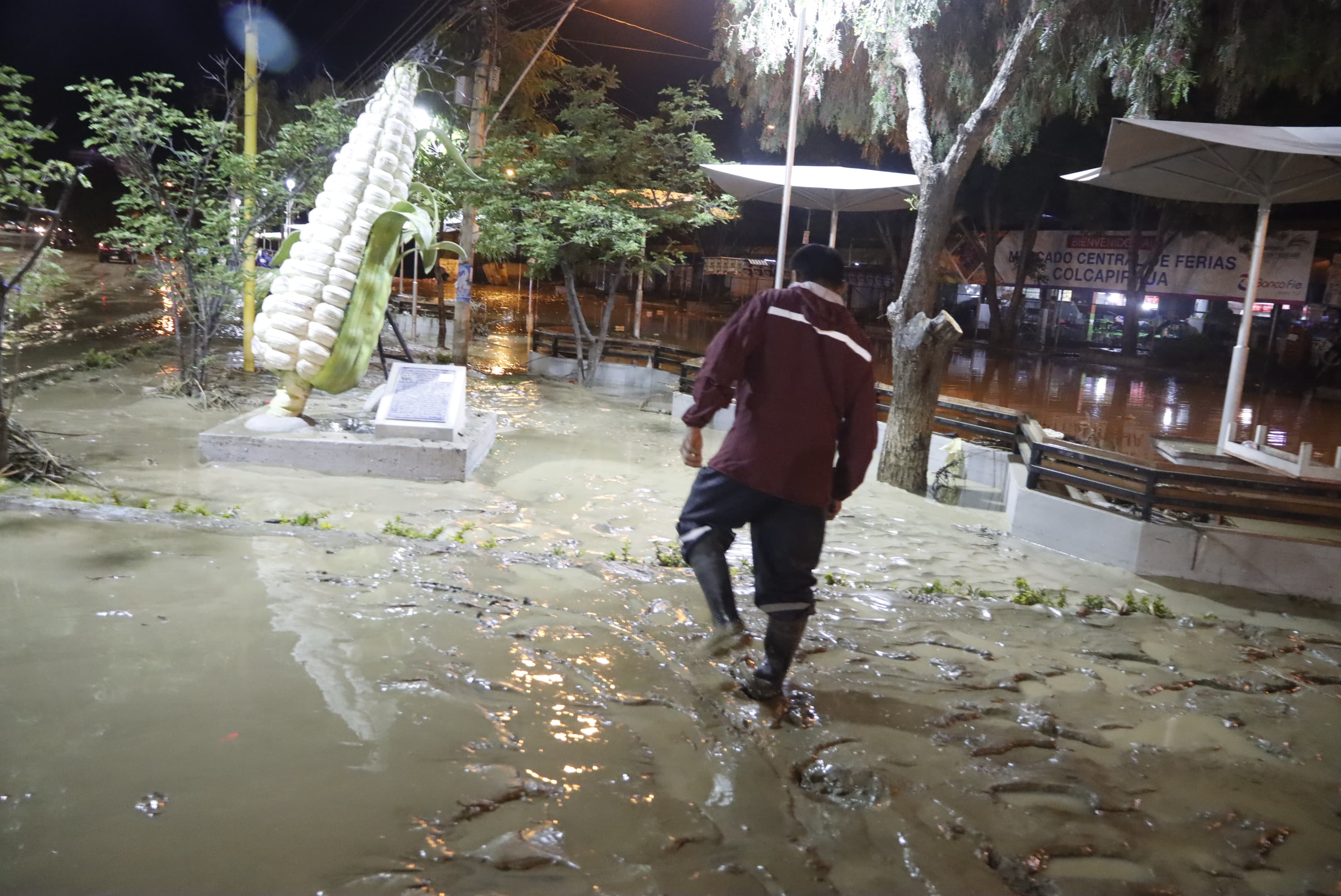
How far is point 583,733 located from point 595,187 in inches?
537

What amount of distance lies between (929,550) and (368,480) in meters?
5.06

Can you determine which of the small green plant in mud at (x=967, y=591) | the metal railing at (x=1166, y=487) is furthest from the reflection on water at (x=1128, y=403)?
the small green plant in mud at (x=967, y=591)

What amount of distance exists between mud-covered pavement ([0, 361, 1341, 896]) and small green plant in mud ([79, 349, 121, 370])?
8.92 meters

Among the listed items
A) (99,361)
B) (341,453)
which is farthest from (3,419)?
(99,361)

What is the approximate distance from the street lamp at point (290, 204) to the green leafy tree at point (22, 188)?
4.21m

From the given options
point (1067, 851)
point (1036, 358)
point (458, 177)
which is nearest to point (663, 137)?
point (458, 177)

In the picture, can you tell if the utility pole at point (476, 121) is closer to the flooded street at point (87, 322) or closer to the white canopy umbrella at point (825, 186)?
the white canopy umbrella at point (825, 186)

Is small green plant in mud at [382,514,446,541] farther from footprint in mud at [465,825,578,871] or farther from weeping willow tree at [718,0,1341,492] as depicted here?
weeping willow tree at [718,0,1341,492]

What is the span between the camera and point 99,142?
1073 centimetres

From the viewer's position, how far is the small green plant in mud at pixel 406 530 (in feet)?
20.4

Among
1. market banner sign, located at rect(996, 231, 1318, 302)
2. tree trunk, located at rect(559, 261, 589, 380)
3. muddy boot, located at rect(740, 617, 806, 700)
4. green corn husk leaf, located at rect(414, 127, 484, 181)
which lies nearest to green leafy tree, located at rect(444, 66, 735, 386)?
tree trunk, located at rect(559, 261, 589, 380)

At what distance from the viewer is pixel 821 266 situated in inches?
159

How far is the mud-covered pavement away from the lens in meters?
2.62

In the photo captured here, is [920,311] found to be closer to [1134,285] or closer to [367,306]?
[367,306]
